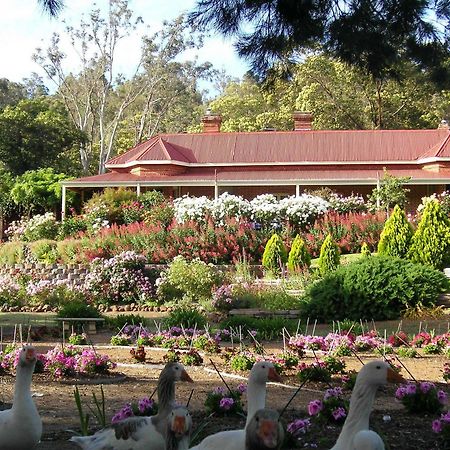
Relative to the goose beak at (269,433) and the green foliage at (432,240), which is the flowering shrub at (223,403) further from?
the green foliage at (432,240)

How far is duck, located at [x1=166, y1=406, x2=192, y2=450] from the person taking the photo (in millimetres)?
3635

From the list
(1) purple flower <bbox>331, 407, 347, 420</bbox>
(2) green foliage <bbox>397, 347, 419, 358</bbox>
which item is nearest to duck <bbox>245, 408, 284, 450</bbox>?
(1) purple flower <bbox>331, 407, 347, 420</bbox>

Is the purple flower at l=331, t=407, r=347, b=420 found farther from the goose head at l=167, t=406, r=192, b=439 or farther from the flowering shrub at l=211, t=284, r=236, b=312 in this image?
the flowering shrub at l=211, t=284, r=236, b=312

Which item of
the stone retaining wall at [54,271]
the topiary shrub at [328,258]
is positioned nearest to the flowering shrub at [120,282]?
the stone retaining wall at [54,271]

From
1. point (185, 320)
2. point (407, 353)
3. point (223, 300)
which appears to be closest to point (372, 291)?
point (223, 300)

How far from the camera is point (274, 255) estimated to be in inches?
846

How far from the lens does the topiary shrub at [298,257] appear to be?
20.9 meters

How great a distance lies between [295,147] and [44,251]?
1541 centimetres

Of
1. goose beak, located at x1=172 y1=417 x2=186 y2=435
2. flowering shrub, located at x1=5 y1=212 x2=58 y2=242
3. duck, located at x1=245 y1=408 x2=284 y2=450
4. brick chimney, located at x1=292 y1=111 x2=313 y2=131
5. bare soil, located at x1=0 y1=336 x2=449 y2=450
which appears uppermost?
brick chimney, located at x1=292 y1=111 x2=313 y2=131

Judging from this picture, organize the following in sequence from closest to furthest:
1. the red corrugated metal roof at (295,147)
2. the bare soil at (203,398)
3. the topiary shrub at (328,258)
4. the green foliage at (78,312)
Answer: the bare soil at (203,398)
the green foliage at (78,312)
the topiary shrub at (328,258)
the red corrugated metal roof at (295,147)

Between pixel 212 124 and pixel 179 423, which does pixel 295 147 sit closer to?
pixel 212 124

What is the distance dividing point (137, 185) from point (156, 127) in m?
22.2

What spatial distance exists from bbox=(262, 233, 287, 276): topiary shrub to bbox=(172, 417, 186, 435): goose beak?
17.6 m

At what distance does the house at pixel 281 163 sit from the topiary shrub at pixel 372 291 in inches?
659
